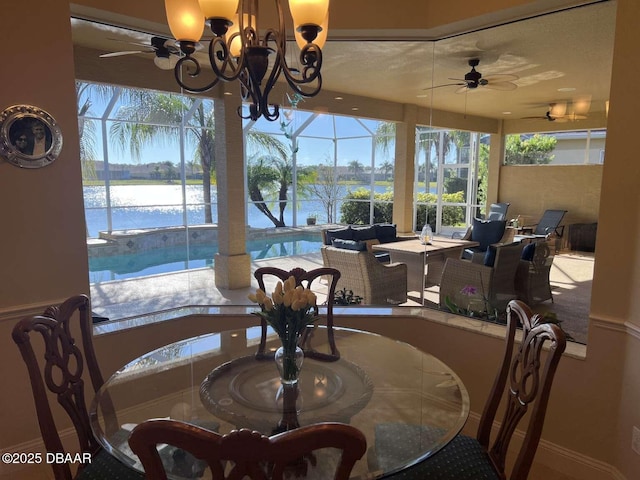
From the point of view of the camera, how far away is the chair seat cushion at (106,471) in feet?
5.07

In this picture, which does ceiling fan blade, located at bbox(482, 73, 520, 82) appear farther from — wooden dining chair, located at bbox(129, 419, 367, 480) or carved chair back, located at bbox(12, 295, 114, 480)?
wooden dining chair, located at bbox(129, 419, 367, 480)

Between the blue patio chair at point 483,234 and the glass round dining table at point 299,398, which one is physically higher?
the blue patio chair at point 483,234

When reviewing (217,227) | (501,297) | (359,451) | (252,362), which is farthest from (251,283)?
(359,451)

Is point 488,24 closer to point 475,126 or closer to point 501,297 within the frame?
point 501,297

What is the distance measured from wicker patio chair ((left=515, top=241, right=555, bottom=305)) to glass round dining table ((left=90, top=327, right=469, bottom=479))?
78.8 inches

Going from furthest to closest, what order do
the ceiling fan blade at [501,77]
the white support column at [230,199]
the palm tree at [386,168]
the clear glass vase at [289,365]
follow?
the palm tree at [386,168] < the white support column at [230,199] < the ceiling fan blade at [501,77] < the clear glass vase at [289,365]

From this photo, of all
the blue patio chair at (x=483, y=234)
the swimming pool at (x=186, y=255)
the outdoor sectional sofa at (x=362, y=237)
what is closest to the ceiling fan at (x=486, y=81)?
the blue patio chair at (x=483, y=234)

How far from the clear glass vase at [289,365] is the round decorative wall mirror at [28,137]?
5.58 feet

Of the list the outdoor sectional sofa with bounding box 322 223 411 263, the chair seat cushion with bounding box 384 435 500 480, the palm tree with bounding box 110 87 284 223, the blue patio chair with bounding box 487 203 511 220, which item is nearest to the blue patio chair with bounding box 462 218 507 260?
the blue patio chair with bounding box 487 203 511 220

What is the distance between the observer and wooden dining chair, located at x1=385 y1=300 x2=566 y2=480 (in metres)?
1.45

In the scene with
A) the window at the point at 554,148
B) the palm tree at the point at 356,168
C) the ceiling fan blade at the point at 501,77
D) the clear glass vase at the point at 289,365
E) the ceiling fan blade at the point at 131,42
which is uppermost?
the ceiling fan blade at the point at 501,77

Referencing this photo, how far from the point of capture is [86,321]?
1833mm

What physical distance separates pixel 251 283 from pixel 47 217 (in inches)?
116

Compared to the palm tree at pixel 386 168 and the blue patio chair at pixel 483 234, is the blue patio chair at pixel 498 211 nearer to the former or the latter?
the blue patio chair at pixel 483 234
